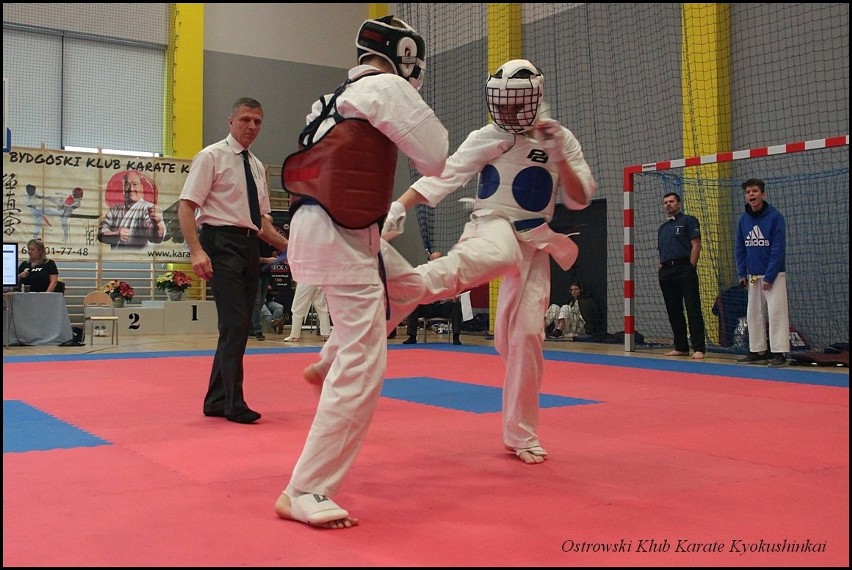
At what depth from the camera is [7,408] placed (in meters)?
5.26

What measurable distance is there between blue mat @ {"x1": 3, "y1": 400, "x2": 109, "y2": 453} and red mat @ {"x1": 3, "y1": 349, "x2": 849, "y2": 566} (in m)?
0.11

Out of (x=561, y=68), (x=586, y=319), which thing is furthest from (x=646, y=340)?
(x=561, y=68)

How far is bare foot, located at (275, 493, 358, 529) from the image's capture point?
2.59m

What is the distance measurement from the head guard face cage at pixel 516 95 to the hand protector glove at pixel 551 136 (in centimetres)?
11

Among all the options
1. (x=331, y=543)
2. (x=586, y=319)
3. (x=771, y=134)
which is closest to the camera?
(x=331, y=543)

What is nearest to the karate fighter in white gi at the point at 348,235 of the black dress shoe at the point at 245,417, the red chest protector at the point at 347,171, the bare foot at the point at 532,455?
the red chest protector at the point at 347,171

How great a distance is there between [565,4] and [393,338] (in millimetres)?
6147

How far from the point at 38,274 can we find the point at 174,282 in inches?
126

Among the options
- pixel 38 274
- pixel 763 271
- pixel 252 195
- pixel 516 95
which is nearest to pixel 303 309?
pixel 38 274

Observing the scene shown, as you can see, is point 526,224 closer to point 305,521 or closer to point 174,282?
point 305,521

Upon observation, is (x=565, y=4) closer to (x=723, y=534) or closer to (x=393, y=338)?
(x=393, y=338)

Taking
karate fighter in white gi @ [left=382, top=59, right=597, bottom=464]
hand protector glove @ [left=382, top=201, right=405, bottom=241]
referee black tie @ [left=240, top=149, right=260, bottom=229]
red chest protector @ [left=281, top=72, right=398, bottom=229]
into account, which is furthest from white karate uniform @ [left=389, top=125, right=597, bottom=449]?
referee black tie @ [left=240, top=149, right=260, bottom=229]

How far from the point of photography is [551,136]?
3.51 metres

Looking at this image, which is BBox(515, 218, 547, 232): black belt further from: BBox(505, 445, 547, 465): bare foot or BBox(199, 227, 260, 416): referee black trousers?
BBox(199, 227, 260, 416): referee black trousers
